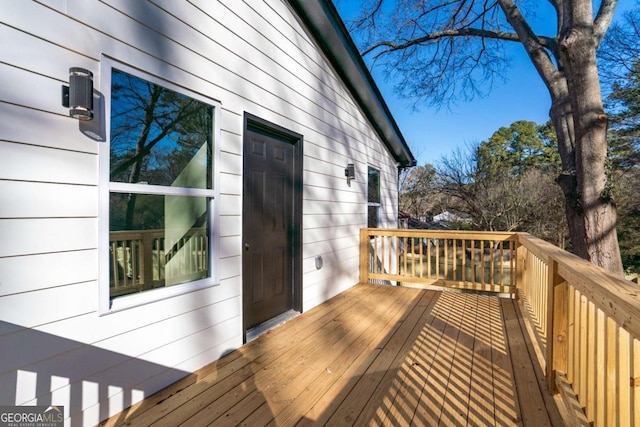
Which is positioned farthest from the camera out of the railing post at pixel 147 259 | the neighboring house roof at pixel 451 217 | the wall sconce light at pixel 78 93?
the neighboring house roof at pixel 451 217

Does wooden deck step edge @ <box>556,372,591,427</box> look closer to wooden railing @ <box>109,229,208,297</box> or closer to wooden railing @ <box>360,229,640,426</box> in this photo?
wooden railing @ <box>360,229,640,426</box>

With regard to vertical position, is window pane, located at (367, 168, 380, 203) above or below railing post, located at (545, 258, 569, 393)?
above

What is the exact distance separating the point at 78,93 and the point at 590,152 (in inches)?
234

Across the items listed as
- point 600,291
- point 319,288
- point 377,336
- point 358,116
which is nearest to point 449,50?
point 358,116

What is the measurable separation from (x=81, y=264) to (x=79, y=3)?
4.57ft

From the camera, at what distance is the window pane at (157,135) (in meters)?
1.94

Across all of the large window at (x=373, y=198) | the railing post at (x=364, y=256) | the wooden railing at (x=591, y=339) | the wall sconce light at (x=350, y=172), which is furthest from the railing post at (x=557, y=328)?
the large window at (x=373, y=198)

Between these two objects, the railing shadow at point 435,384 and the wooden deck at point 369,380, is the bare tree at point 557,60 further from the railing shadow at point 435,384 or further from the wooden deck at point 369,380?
the railing shadow at point 435,384

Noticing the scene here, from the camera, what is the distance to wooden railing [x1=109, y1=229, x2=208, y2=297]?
194 cm

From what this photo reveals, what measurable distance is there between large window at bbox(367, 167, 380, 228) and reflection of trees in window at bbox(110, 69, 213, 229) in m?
3.96

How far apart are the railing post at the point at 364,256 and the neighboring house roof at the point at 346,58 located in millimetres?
2203

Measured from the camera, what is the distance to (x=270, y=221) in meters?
3.38

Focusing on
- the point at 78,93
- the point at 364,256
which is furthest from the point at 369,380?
the point at 364,256

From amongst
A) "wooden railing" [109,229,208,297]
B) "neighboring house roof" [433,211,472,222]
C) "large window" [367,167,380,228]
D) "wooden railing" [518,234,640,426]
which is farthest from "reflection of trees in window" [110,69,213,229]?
"neighboring house roof" [433,211,472,222]
